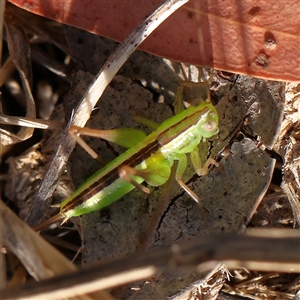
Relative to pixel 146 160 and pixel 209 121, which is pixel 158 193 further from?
pixel 209 121

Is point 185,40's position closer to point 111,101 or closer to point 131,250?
point 111,101

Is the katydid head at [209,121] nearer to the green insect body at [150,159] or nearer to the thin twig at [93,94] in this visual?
the green insect body at [150,159]

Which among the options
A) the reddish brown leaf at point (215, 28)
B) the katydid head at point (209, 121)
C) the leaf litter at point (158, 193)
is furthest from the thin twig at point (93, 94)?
the katydid head at point (209, 121)

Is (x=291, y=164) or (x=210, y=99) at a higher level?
(x=210, y=99)

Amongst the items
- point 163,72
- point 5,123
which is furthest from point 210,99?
point 5,123

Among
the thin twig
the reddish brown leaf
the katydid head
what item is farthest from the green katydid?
the reddish brown leaf

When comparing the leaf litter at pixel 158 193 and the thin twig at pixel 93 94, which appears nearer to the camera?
the thin twig at pixel 93 94

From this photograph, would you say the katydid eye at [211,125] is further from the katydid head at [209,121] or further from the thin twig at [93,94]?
the thin twig at [93,94]

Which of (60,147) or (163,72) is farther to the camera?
(163,72)

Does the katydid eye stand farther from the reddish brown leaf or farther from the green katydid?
the reddish brown leaf

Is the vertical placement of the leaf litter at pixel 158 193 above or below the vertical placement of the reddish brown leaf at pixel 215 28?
below
